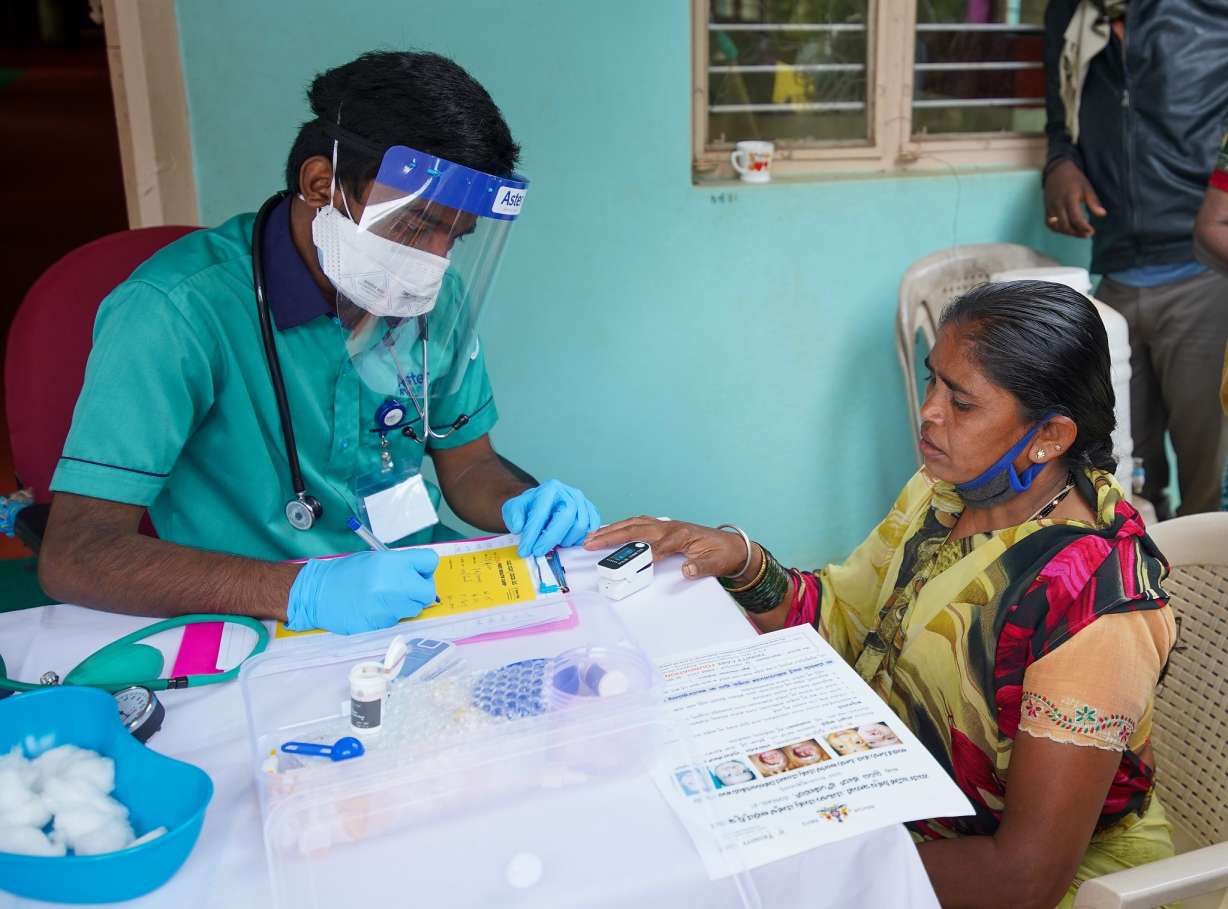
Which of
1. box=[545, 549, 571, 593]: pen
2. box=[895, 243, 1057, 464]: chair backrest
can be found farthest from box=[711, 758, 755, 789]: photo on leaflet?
box=[895, 243, 1057, 464]: chair backrest

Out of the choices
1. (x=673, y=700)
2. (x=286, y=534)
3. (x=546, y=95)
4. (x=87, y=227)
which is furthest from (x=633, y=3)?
(x=87, y=227)

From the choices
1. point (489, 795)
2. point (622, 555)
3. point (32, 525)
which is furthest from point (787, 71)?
point (489, 795)

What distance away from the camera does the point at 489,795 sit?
89cm

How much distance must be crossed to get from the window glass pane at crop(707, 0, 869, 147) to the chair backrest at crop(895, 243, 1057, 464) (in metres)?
0.40

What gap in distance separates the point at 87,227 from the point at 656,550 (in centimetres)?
658

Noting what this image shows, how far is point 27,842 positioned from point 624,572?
27.2 inches

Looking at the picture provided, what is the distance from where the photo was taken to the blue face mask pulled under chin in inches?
50.3

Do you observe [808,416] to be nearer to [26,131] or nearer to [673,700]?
[673,700]

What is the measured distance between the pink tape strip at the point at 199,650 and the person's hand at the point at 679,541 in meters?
0.48

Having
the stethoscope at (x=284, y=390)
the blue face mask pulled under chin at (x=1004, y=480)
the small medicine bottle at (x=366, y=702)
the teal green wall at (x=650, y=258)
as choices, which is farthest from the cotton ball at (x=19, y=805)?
the teal green wall at (x=650, y=258)

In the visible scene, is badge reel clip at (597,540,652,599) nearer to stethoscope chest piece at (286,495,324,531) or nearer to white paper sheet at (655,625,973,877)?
white paper sheet at (655,625,973,877)

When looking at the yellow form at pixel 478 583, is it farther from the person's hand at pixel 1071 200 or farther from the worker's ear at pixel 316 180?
the person's hand at pixel 1071 200

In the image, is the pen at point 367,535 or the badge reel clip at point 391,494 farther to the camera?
the badge reel clip at point 391,494

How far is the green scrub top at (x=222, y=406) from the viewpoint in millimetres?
1311
